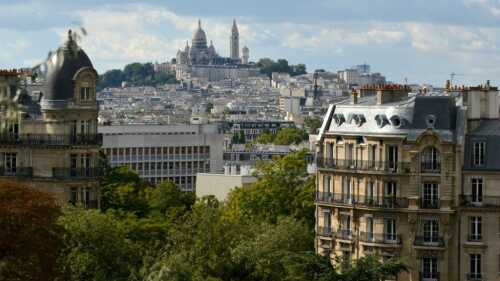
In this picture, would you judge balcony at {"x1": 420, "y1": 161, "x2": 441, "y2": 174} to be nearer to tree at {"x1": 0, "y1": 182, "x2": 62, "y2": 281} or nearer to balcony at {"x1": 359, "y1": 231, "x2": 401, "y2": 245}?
balcony at {"x1": 359, "y1": 231, "x2": 401, "y2": 245}

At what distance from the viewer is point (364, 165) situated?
70.8 meters

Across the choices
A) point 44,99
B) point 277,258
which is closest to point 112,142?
point 44,99

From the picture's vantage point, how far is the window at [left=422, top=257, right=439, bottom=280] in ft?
222

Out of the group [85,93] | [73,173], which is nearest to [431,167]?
[73,173]

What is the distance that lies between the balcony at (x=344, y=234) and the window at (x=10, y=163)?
48.8 ft

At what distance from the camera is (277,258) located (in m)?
63.7

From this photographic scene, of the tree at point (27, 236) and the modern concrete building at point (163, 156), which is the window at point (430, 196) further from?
the modern concrete building at point (163, 156)

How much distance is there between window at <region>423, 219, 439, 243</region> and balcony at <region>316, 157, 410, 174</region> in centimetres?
241

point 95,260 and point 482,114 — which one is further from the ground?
point 482,114

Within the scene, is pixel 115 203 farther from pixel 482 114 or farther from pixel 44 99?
pixel 482 114

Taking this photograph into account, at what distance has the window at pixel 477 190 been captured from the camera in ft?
223

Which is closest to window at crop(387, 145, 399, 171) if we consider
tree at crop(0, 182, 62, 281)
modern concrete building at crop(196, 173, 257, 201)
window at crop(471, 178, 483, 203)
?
window at crop(471, 178, 483, 203)

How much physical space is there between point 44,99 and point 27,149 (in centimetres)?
239

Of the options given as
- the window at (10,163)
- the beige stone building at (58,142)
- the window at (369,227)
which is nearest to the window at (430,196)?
the window at (369,227)
